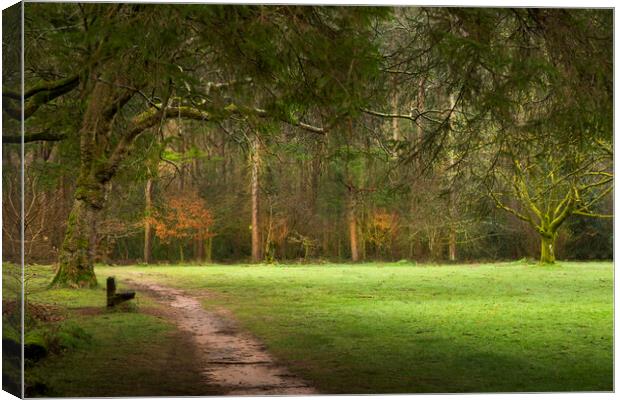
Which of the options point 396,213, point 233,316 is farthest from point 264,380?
point 396,213

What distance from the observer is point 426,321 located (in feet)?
31.7

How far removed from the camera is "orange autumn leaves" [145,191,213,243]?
9422 millimetres

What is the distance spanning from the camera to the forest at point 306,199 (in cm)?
657

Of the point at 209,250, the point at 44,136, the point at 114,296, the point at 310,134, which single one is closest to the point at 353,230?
the point at 209,250

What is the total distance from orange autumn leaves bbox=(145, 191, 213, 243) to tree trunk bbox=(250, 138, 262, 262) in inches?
17.8

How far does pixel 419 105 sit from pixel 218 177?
2.22 m

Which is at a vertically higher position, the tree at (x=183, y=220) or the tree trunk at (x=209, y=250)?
the tree at (x=183, y=220)

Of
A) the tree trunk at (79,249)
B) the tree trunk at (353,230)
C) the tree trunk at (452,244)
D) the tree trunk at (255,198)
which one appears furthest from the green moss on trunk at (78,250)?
the tree trunk at (452,244)

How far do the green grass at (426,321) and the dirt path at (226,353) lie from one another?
0.15m

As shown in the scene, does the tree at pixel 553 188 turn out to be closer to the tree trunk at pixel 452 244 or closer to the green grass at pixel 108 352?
the tree trunk at pixel 452 244

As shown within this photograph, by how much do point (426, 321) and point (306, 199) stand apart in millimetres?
1797

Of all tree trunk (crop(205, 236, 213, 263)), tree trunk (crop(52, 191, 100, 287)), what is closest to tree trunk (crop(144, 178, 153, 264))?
tree trunk (crop(205, 236, 213, 263))

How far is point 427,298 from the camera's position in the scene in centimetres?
1018

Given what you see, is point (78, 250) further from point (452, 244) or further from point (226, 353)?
point (452, 244)
